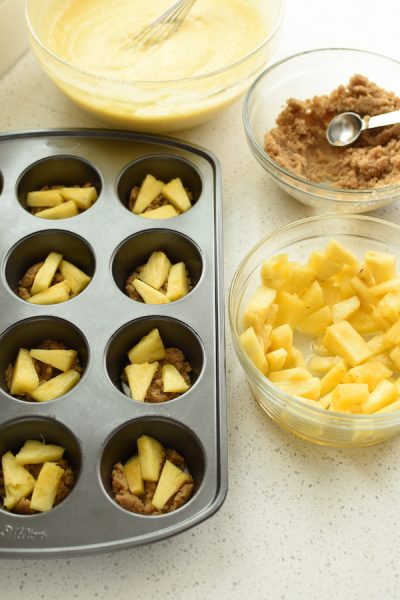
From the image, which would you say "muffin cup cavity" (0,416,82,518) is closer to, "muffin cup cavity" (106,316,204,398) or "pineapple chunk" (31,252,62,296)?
"muffin cup cavity" (106,316,204,398)

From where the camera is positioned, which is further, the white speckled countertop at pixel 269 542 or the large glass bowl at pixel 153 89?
the large glass bowl at pixel 153 89

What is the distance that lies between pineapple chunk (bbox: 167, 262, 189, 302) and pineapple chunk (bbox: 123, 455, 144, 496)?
1.28 ft

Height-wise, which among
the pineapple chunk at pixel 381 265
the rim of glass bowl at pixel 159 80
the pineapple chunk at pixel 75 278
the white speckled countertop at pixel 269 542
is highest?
the rim of glass bowl at pixel 159 80

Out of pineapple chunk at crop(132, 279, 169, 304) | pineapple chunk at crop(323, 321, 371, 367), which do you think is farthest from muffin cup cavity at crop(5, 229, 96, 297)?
pineapple chunk at crop(323, 321, 371, 367)

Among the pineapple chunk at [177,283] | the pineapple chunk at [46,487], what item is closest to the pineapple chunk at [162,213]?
the pineapple chunk at [177,283]

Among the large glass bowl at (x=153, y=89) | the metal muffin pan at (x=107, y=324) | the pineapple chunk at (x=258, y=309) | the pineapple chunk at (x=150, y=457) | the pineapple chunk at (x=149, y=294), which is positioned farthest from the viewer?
the large glass bowl at (x=153, y=89)

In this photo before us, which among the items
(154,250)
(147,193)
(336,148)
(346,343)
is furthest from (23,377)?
(336,148)

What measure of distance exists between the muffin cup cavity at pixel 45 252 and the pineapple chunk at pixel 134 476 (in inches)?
19.3

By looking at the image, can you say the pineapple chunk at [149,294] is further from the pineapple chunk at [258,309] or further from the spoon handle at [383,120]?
the spoon handle at [383,120]

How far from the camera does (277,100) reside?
188cm

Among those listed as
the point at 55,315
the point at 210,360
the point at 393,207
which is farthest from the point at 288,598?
the point at 393,207

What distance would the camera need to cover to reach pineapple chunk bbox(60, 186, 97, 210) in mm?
1699

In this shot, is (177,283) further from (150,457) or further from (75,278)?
(150,457)

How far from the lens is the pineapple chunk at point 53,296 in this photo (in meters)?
1.54
